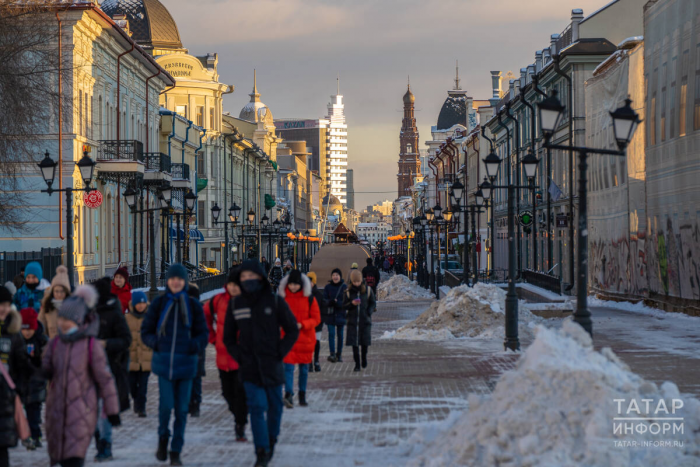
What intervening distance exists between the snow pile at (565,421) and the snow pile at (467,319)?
11340mm

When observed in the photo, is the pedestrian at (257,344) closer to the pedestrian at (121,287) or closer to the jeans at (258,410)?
the jeans at (258,410)

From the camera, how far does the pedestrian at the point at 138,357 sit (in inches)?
397

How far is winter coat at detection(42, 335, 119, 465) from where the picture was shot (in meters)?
6.68

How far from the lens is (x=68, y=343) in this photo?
22.2ft

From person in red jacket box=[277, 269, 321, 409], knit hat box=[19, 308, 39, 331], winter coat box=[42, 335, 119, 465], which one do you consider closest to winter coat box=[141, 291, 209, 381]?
winter coat box=[42, 335, 119, 465]

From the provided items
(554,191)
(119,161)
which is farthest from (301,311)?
(554,191)

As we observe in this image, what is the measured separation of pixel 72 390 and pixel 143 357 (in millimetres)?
3397

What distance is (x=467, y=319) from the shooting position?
20.3 meters

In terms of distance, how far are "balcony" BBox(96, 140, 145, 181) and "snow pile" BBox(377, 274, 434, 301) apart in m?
12.5

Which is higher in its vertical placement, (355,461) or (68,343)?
(68,343)

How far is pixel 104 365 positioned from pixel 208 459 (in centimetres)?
173

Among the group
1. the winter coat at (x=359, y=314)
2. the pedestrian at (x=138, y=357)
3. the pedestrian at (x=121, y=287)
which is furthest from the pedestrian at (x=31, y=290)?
the winter coat at (x=359, y=314)

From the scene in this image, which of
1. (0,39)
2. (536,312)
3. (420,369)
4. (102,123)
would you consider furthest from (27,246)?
(420,369)

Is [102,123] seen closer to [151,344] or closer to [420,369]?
[420,369]
